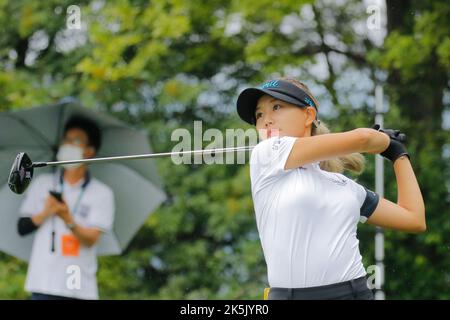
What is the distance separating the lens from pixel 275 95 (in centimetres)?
280

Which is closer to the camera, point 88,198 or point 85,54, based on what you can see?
point 88,198

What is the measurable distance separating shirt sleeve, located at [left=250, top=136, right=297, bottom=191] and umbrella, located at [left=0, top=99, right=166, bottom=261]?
2.93 m

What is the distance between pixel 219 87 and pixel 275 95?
564 cm

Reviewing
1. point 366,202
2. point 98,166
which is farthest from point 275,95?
point 98,166

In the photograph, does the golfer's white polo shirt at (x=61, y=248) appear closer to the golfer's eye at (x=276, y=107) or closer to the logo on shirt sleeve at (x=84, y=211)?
the logo on shirt sleeve at (x=84, y=211)

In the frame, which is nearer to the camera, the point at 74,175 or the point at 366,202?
the point at 366,202

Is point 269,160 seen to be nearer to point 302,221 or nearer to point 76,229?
point 302,221

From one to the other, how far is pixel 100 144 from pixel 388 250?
3003 mm

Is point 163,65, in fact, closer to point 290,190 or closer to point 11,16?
point 11,16

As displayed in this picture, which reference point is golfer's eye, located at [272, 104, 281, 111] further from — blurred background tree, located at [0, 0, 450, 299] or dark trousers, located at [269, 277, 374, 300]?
blurred background tree, located at [0, 0, 450, 299]

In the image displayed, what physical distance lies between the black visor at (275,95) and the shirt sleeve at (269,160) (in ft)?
0.46

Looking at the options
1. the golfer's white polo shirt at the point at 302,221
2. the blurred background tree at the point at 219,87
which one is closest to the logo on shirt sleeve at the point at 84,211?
the blurred background tree at the point at 219,87

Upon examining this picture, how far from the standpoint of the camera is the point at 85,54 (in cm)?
831
